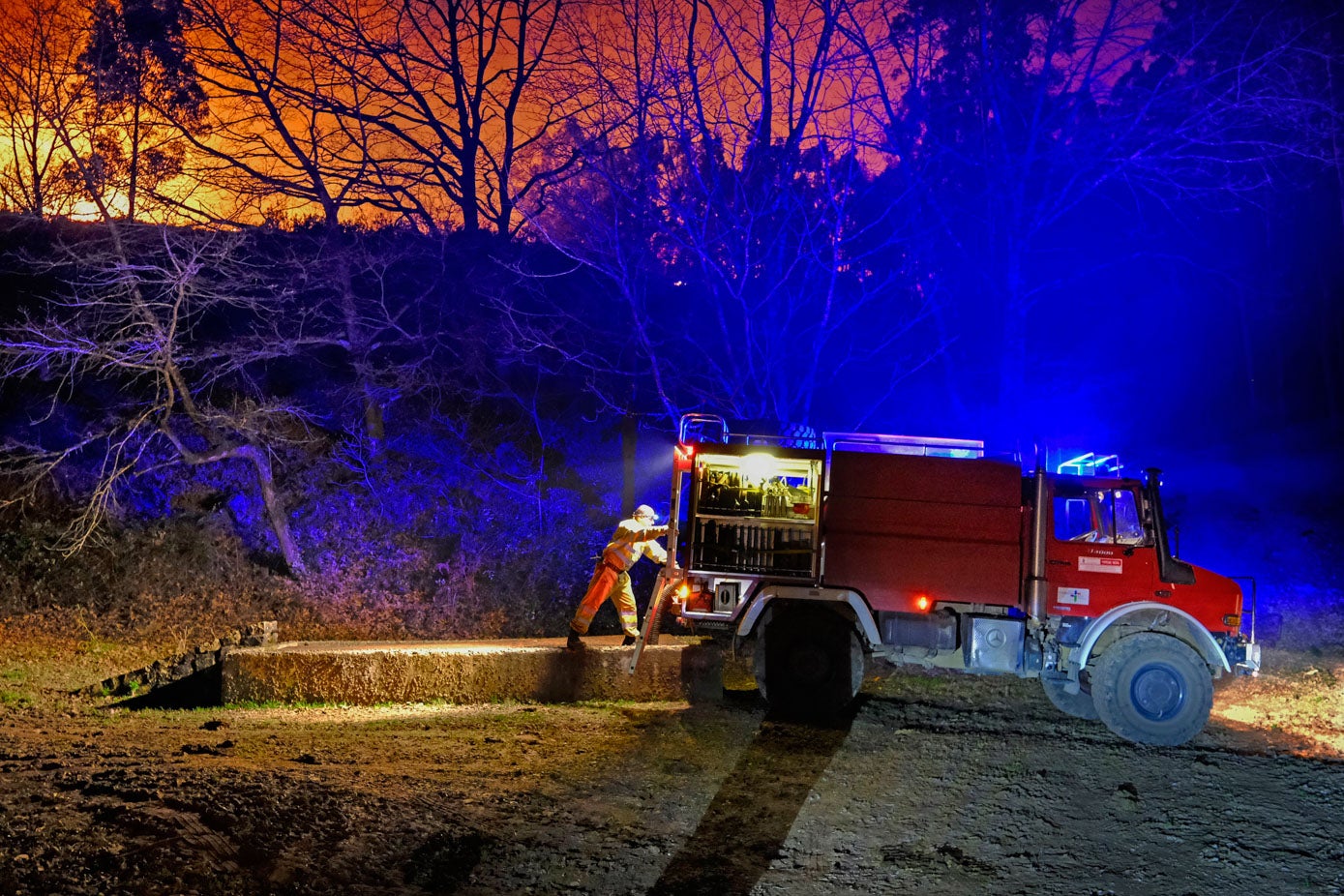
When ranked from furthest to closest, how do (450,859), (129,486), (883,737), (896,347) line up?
(896,347) → (129,486) → (883,737) → (450,859)

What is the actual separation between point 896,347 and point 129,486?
11638mm

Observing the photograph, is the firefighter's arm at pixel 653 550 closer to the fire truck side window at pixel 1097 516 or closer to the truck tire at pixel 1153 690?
the fire truck side window at pixel 1097 516

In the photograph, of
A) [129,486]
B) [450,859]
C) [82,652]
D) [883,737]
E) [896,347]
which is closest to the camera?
[450,859]

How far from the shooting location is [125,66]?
13977 millimetres

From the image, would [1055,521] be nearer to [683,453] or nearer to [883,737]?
[883,737]

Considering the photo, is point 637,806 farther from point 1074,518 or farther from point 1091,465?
point 1091,465

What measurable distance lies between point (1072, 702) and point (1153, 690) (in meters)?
1.16

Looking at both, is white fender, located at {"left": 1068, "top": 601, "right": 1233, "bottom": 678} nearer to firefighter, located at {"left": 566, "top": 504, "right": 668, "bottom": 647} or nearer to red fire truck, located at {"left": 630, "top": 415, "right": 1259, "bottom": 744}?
red fire truck, located at {"left": 630, "top": 415, "right": 1259, "bottom": 744}

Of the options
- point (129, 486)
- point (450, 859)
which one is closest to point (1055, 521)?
point (450, 859)

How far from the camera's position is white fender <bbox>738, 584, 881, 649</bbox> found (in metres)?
8.34

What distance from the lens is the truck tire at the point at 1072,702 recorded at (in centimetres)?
887

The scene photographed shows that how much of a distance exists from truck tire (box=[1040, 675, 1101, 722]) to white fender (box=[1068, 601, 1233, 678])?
880 mm

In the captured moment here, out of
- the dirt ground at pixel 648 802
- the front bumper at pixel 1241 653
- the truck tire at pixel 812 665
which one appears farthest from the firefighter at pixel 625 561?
the front bumper at pixel 1241 653

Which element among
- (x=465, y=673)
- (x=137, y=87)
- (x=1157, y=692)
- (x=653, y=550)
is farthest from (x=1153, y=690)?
(x=137, y=87)
